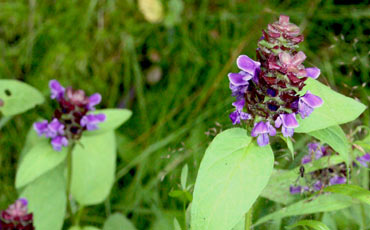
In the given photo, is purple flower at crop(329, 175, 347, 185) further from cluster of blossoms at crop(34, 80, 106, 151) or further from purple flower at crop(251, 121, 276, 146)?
cluster of blossoms at crop(34, 80, 106, 151)

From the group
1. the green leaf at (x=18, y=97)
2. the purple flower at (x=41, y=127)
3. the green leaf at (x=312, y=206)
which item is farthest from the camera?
the green leaf at (x=18, y=97)

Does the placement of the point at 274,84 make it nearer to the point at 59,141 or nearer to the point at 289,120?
the point at 289,120

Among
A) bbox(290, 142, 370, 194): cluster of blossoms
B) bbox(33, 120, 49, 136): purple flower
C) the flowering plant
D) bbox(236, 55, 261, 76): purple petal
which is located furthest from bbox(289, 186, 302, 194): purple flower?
bbox(33, 120, 49, 136): purple flower

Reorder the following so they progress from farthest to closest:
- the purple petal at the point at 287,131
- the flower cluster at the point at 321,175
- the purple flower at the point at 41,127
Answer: the purple flower at the point at 41,127 → the flower cluster at the point at 321,175 → the purple petal at the point at 287,131

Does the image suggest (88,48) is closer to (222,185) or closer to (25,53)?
(25,53)

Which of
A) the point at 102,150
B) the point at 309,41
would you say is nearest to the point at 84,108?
the point at 102,150

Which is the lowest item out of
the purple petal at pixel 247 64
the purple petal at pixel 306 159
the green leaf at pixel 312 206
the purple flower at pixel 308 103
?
the green leaf at pixel 312 206

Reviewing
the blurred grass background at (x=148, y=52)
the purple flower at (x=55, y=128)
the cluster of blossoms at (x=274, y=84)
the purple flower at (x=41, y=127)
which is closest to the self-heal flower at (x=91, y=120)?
the purple flower at (x=55, y=128)

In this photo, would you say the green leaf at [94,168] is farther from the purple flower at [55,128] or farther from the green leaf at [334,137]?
the green leaf at [334,137]
